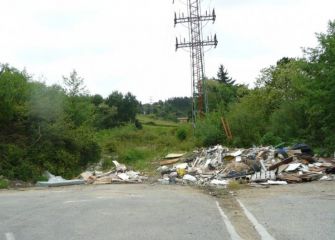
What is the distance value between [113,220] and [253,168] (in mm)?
14357

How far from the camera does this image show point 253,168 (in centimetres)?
2369

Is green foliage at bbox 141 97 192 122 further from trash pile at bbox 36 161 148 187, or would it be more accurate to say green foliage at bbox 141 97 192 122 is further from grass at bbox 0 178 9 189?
grass at bbox 0 178 9 189

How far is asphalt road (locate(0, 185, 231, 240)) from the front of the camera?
874 cm

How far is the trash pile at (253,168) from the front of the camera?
70.8 feet

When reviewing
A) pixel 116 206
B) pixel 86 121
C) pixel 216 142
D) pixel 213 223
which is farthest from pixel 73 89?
pixel 213 223

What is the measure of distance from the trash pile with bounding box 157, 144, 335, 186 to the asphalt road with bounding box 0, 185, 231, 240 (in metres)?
8.38

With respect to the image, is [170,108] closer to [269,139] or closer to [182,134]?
[182,134]

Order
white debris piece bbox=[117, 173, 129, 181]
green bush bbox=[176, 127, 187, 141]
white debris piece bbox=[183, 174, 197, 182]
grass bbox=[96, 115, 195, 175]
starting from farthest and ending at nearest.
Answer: green bush bbox=[176, 127, 187, 141], grass bbox=[96, 115, 195, 175], white debris piece bbox=[117, 173, 129, 181], white debris piece bbox=[183, 174, 197, 182]

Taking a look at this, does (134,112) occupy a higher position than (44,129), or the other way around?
(134,112)

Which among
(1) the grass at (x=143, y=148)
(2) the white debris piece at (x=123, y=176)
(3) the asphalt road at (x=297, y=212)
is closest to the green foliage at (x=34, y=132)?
(1) the grass at (x=143, y=148)

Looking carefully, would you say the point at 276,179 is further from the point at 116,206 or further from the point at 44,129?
the point at 44,129

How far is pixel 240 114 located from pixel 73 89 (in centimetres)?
1374

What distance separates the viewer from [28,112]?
30266 mm

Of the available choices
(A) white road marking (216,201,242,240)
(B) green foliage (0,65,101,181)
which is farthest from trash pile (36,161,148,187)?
(A) white road marking (216,201,242,240)
